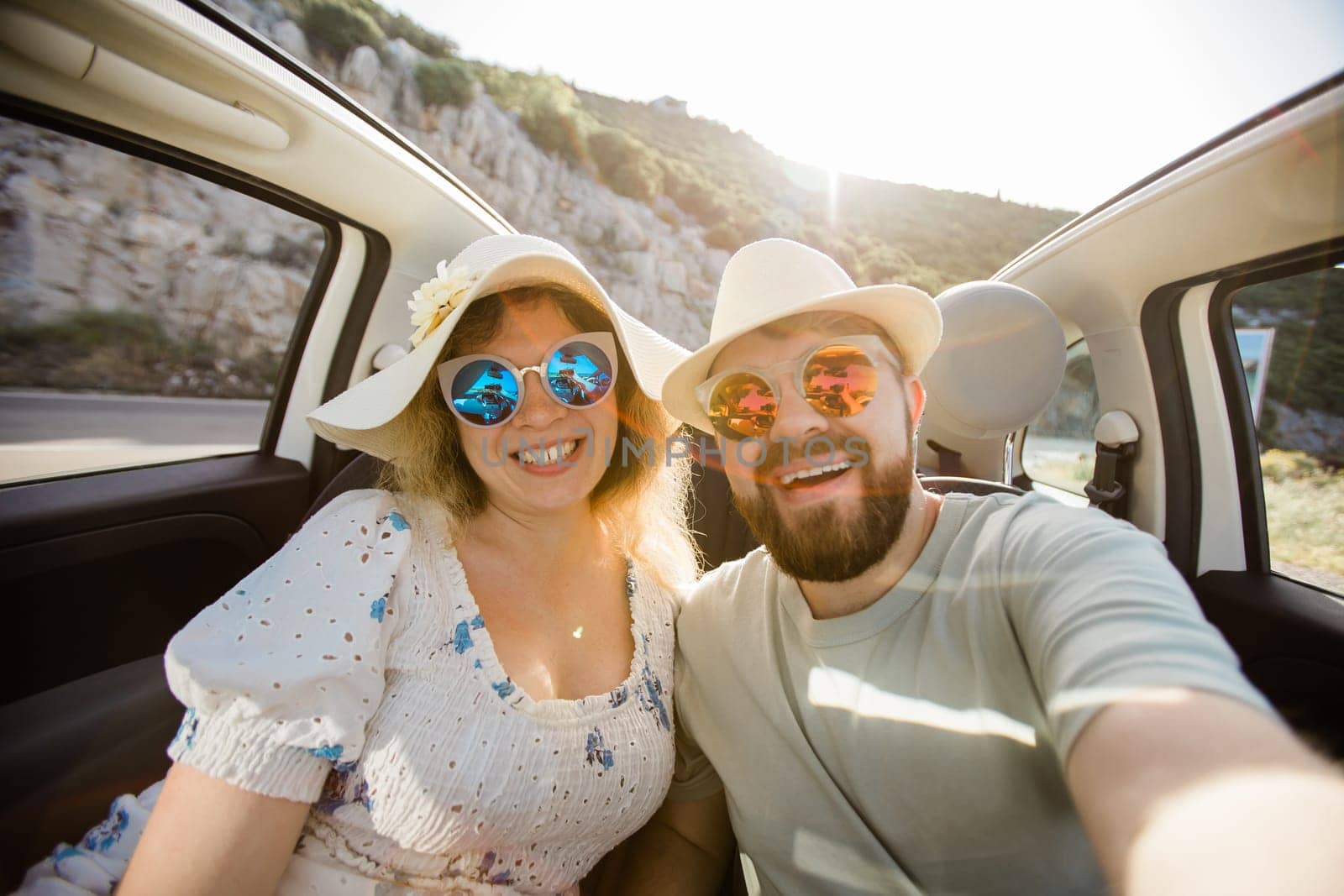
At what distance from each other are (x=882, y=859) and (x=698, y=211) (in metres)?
22.4

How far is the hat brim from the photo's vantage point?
1.45 m

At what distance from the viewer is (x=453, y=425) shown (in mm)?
1767

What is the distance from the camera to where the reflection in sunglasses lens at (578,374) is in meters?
1.58

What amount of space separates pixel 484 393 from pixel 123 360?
5809mm

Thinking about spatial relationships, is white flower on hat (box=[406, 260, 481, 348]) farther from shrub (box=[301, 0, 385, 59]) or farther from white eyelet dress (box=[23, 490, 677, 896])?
shrub (box=[301, 0, 385, 59])

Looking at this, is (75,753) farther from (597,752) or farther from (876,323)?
(876,323)

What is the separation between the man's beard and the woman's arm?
1202 millimetres

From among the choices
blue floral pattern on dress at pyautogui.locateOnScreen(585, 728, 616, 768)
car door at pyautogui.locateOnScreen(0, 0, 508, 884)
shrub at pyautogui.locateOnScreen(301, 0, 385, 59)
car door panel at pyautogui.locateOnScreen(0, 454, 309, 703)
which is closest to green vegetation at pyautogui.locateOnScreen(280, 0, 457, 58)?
shrub at pyautogui.locateOnScreen(301, 0, 385, 59)

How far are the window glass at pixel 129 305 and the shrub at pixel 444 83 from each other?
511 inches

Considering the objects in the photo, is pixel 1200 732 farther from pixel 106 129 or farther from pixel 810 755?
pixel 106 129

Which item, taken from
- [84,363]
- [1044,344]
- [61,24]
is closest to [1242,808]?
[1044,344]

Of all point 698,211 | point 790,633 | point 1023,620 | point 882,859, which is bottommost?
point 882,859

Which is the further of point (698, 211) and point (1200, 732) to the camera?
point (698, 211)

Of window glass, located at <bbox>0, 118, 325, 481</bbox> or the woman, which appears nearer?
the woman
